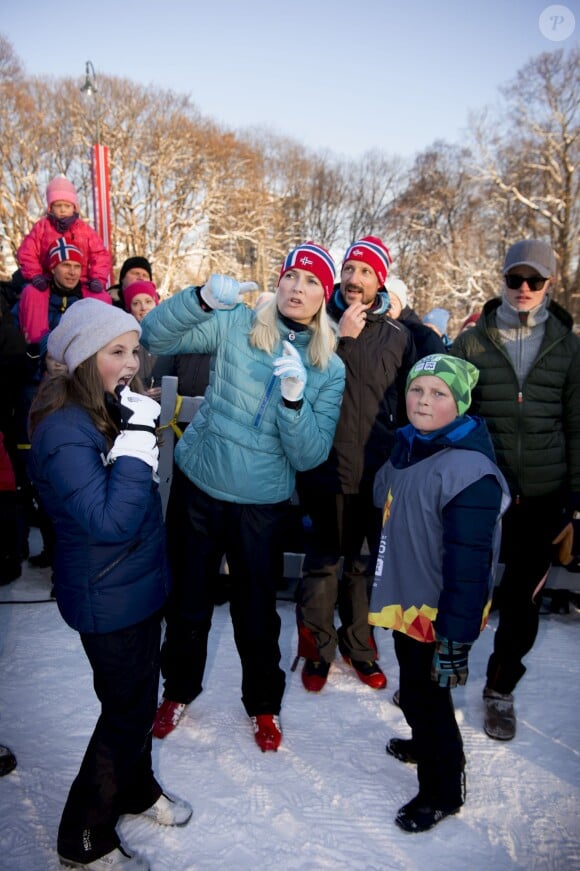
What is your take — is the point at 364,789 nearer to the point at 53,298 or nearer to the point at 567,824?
the point at 567,824

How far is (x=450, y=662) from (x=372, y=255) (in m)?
2.10

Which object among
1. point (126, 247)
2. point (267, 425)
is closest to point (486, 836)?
point (267, 425)

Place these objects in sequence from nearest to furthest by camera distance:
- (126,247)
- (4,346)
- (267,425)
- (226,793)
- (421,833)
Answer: (421,833)
(226,793)
(267,425)
(4,346)
(126,247)

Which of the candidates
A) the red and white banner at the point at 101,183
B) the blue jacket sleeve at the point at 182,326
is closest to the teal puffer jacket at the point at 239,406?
the blue jacket sleeve at the point at 182,326

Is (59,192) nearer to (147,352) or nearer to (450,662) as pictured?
(147,352)

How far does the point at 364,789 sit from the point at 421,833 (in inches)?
11.3

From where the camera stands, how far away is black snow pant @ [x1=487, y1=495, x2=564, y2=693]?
2.81m

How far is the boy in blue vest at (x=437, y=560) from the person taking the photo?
193 centimetres

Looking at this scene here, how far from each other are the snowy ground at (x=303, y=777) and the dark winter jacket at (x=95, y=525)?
0.96 metres

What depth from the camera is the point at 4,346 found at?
3.77 meters

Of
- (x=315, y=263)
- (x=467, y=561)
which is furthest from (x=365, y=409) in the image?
(x=467, y=561)

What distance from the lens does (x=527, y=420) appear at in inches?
108

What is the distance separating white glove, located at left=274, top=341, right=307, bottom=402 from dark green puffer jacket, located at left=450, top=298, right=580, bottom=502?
1.11m

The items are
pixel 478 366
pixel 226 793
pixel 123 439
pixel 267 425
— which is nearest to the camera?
pixel 123 439
